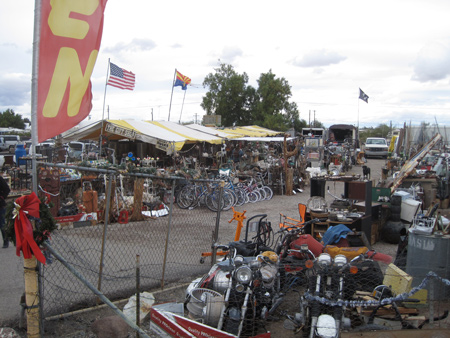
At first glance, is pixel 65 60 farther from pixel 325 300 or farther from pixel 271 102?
pixel 271 102

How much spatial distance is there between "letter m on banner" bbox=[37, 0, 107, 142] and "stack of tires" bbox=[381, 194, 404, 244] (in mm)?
7337

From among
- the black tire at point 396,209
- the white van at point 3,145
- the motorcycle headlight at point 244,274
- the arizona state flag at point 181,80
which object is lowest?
the motorcycle headlight at point 244,274

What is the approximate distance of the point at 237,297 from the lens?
431 centimetres

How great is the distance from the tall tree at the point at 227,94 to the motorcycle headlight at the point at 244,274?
41.6m

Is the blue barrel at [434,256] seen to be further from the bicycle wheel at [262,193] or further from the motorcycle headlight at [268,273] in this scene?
the bicycle wheel at [262,193]

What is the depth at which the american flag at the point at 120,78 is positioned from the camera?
57.8 feet

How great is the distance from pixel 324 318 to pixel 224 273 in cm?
139

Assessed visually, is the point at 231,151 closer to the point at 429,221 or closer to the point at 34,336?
the point at 429,221

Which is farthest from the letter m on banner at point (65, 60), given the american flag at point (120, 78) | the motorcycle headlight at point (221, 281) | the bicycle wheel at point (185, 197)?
the american flag at point (120, 78)

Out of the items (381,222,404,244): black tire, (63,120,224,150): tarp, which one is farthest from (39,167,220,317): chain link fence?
(381,222,404,244): black tire

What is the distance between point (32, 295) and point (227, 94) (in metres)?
42.6

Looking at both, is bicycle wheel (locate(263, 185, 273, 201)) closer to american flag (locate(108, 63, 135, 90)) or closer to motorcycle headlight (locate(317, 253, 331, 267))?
american flag (locate(108, 63, 135, 90))

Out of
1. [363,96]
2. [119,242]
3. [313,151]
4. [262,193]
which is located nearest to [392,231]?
[119,242]

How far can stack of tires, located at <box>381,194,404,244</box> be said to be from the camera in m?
8.81
